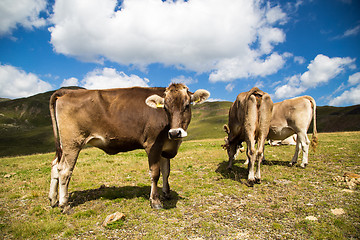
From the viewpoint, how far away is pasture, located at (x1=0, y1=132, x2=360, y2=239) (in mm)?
4879

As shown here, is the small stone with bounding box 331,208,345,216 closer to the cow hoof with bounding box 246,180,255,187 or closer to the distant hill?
the cow hoof with bounding box 246,180,255,187

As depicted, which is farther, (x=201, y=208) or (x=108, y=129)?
(x=108, y=129)

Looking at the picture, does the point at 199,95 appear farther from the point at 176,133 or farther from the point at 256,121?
the point at 256,121

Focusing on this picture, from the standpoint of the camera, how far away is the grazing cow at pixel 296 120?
10641 mm

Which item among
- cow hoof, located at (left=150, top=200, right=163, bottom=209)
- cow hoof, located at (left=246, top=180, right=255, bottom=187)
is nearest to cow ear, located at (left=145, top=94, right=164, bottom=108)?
cow hoof, located at (left=150, top=200, right=163, bottom=209)

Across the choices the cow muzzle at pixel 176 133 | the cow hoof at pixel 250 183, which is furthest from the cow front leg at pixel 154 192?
the cow hoof at pixel 250 183

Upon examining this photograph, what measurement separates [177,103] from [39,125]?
687 feet

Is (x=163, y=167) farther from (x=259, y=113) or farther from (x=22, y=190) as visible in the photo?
(x=22, y=190)

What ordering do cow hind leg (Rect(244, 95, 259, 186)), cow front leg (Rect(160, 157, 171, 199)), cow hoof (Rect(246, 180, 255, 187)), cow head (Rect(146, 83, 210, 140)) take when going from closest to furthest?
1. cow head (Rect(146, 83, 210, 140))
2. cow front leg (Rect(160, 157, 171, 199))
3. cow hoof (Rect(246, 180, 255, 187))
4. cow hind leg (Rect(244, 95, 259, 186))

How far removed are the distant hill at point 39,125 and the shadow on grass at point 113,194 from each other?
97.7 metres

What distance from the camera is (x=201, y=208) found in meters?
6.24

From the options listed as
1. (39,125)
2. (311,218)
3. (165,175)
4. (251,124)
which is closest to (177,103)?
(165,175)

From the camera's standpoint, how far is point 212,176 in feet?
31.9

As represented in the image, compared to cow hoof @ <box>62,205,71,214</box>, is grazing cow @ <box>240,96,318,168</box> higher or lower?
higher
